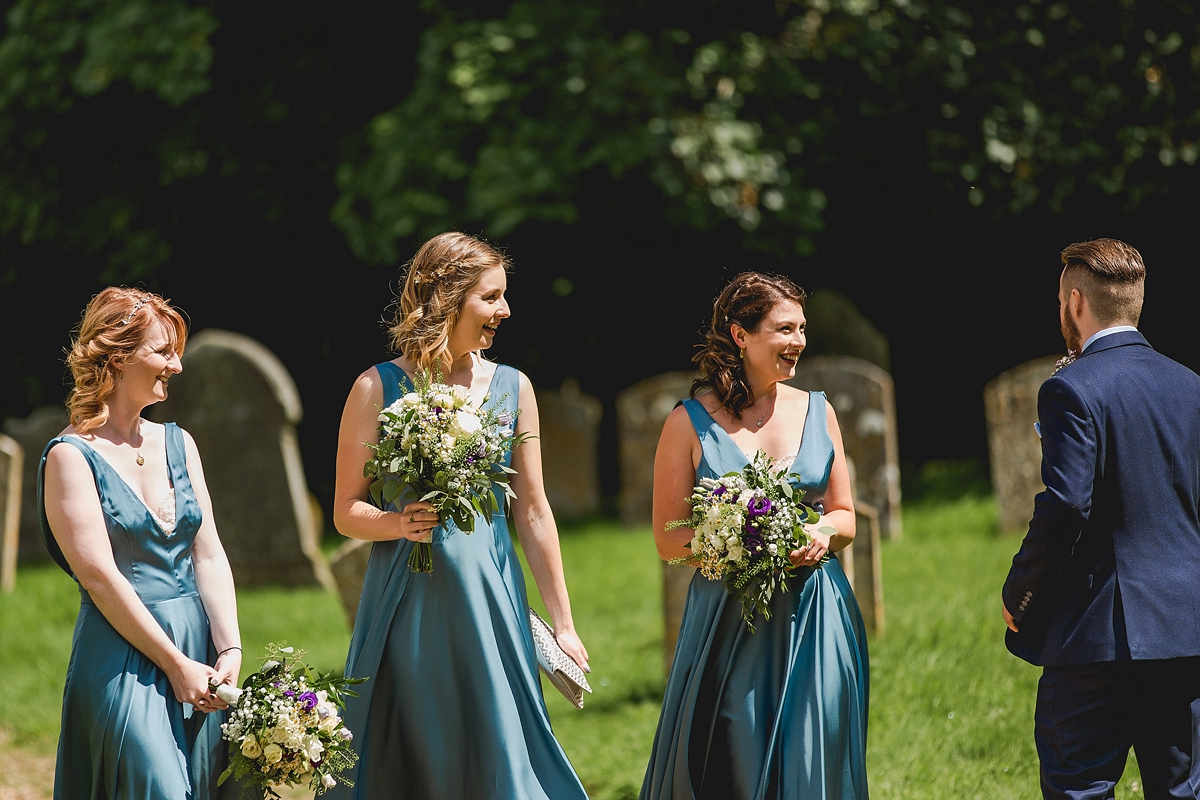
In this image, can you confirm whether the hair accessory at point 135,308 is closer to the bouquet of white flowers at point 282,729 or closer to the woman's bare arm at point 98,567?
the woman's bare arm at point 98,567

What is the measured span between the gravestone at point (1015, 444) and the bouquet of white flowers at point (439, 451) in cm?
561

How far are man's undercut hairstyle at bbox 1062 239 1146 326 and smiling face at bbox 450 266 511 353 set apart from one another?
1.87 metres

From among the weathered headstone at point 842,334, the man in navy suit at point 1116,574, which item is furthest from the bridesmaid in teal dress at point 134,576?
the weathered headstone at point 842,334

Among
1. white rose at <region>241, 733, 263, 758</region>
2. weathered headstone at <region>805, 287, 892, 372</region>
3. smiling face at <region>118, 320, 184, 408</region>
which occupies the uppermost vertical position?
weathered headstone at <region>805, 287, 892, 372</region>

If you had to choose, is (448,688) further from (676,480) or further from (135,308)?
(135,308)

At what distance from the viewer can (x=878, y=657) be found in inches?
259

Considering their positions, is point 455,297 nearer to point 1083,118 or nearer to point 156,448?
point 156,448

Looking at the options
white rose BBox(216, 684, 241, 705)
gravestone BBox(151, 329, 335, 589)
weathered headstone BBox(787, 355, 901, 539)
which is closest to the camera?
white rose BBox(216, 684, 241, 705)

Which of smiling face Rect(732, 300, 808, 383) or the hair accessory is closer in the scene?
the hair accessory

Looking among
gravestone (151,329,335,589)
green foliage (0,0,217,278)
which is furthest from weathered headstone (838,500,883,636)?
green foliage (0,0,217,278)

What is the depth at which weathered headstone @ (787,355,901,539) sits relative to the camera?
9.02 m

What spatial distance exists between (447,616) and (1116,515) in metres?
2.15

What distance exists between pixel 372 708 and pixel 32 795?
3217 mm

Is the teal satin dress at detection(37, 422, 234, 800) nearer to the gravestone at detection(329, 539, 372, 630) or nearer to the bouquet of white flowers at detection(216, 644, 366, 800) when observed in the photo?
the bouquet of white flowers at detection(216, 644, 366, 800)
